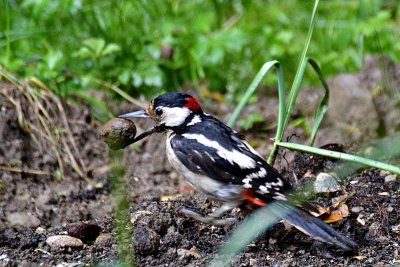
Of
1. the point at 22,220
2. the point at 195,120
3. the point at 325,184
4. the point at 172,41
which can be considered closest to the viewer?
the point at 195,120

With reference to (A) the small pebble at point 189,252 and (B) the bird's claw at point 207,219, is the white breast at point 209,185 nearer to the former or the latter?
(B) the bird's claw at point 207,219

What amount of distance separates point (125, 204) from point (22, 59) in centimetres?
362

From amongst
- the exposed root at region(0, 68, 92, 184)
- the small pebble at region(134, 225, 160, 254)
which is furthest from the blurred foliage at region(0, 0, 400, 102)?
the small pebble at region(134, 225, 160, 254)

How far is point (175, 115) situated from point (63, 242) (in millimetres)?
941

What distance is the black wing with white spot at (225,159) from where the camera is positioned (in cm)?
395

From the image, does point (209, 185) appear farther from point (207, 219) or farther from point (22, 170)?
point (22, 170)

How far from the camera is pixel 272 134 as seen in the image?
6055 mm

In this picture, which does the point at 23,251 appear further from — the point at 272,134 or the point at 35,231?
the point at 272,134

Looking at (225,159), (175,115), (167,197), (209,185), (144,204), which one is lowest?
(167,197)

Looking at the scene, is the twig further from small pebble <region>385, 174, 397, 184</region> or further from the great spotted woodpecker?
small pebble <region>385, 174, 397, 184</region>

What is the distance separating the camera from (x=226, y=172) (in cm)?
399

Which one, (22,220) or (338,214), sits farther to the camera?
(22,220)

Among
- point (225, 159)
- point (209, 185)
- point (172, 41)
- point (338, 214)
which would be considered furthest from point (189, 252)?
point (172, 41)

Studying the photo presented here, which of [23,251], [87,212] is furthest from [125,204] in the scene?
[87,212]
